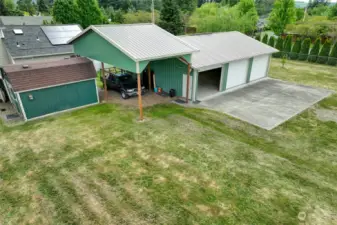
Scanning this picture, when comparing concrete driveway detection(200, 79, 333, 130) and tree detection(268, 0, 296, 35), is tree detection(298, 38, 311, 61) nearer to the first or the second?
tree detection(268, 0, 296, 35)

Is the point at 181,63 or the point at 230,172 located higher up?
the point at 181,63

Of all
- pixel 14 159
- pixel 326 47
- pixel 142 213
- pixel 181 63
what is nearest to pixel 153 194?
pixel 142 213

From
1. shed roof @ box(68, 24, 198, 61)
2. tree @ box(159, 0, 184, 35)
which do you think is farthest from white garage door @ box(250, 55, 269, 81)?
tree @ box(159, 0, 184, 35)

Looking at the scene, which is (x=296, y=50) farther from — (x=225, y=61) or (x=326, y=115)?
(x=326, y=115)

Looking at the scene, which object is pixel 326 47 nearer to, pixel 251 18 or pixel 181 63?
pixel 251 18

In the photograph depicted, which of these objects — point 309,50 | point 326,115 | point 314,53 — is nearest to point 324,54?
point 314,53

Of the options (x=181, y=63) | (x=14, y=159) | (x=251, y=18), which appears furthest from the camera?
(x=251, y=18)
